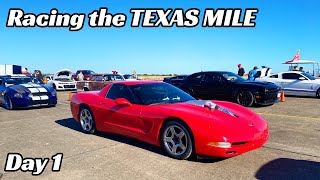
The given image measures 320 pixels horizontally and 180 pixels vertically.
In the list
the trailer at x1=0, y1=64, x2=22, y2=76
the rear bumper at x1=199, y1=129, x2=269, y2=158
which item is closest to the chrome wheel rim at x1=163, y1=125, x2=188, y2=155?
the rear bumper at x1=199, y1=129, x2=269, y2=158

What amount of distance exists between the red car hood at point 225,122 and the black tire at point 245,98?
6.04 meters

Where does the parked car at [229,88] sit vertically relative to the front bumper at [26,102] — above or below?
above

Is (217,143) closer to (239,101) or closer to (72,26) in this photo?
(239,101)

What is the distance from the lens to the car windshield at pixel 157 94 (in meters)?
5.33

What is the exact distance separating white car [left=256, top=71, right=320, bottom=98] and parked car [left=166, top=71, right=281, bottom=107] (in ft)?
11.9

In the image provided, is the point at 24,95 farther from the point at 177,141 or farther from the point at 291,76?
the point at 291,76

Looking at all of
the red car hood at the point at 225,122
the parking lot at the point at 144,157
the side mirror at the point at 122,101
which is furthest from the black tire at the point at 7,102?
the red car hood at the point at 225,122

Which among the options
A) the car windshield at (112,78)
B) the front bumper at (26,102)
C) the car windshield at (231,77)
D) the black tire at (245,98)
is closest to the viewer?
the front bumper at (26,102)

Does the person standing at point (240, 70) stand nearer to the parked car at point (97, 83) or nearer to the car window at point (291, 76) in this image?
the car window at point (291, 76)

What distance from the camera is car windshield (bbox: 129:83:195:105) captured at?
210 inches

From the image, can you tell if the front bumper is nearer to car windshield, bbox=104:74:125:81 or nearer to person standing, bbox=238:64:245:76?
car windshield, bbox=104:74:125:81

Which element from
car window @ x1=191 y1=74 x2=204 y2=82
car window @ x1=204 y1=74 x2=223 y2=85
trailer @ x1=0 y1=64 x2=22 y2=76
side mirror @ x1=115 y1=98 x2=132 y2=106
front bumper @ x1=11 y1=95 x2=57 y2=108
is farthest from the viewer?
trailer @ x1=0 y1=64 x2=22 y2=76

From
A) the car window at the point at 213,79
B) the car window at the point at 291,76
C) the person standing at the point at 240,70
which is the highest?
the person standing at the point at 240,70

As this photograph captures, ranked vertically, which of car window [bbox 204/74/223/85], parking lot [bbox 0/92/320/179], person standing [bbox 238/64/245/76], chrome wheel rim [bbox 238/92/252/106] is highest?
person standing [bbox 238/64/245/76]
